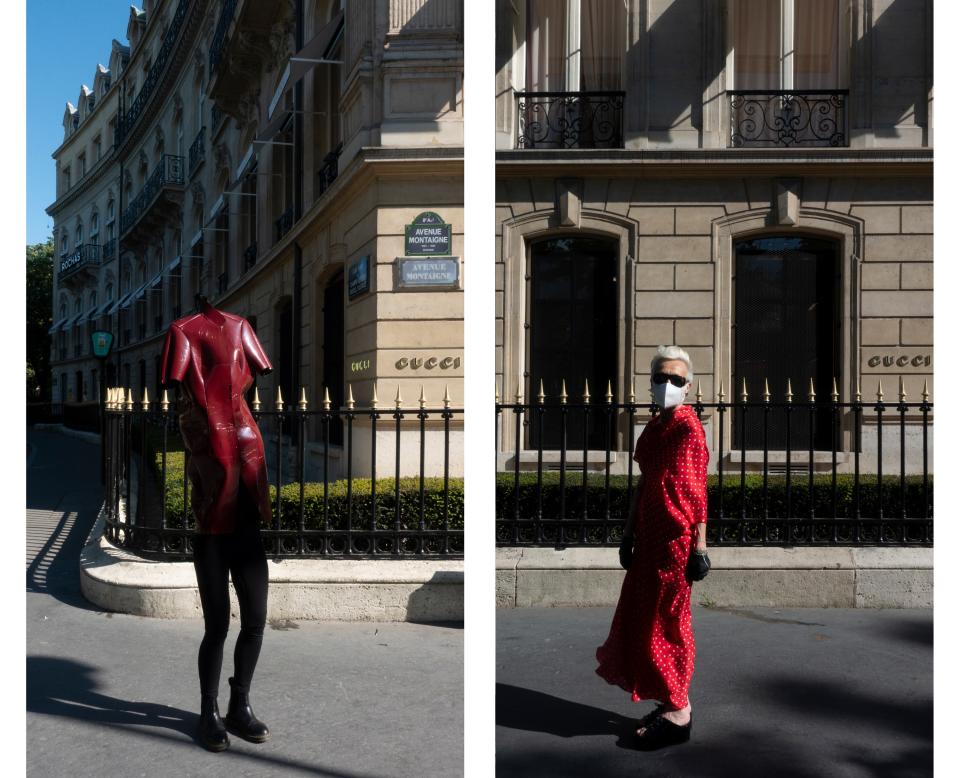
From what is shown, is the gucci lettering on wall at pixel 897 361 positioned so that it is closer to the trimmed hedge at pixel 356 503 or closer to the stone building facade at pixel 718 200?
the stone building facade at pixel 718 200

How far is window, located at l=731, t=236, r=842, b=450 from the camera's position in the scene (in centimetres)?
416

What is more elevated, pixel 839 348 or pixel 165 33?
pixel 165 33

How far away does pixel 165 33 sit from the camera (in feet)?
9.90

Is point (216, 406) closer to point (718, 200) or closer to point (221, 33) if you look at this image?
point (221, 33)

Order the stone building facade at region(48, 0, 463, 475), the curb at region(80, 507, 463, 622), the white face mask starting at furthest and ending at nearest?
the curb at region(80, 507, 463, 622) → the stone building facade at region(48, 0, 463, 475) → the white face mask

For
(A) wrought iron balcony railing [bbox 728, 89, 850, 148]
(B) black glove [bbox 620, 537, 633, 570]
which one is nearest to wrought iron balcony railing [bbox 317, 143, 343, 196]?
(B) black glove [bbox 620, 537, 633, 570]

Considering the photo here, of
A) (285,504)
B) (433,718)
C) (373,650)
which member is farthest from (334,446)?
(433,718)

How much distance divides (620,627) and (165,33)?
2.71 metres

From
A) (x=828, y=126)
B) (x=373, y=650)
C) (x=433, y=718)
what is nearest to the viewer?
(x=433, y=718)

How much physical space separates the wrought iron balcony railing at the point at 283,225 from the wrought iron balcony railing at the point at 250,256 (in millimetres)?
184

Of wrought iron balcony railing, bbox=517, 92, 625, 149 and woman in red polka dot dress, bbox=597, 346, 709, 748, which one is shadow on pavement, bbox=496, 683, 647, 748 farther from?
wrought iron balcony railing, bbox=517, 92, 625, 149

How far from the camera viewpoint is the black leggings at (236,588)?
2.58 m

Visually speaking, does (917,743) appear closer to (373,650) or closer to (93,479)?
(373,650)

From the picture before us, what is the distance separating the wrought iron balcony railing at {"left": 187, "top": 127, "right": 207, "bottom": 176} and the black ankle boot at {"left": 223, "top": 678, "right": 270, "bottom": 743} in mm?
1918
